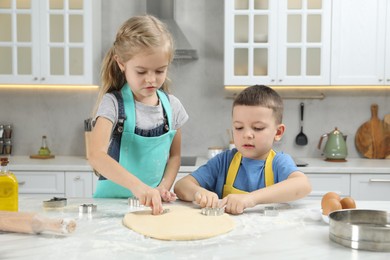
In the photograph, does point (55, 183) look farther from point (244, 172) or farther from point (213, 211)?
point (213, 211)

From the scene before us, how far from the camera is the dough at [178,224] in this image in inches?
46.3

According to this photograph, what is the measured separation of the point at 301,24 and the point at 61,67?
1566 millimetres

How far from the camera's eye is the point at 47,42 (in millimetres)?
3391

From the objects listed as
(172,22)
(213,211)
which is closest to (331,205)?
(213,211)

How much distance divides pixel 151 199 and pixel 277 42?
2.19m

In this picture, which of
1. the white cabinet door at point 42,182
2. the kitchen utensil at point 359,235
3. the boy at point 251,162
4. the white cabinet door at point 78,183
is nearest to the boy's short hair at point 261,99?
the boy at point 251,162

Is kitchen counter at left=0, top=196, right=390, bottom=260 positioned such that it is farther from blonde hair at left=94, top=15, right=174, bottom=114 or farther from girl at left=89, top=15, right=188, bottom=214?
blonde hair at left=94, top=15, right=174, bottom=114

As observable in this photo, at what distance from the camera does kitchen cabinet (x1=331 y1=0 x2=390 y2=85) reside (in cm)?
331

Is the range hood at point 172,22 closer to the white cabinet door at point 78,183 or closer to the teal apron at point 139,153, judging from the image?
the white cabinet door at point 78,183

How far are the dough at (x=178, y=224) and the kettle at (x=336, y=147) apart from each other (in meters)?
2.21

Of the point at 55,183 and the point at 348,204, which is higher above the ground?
the point at 348,204

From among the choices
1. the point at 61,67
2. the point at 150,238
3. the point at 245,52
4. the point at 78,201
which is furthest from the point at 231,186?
the point at 61,67

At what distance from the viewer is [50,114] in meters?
3.79

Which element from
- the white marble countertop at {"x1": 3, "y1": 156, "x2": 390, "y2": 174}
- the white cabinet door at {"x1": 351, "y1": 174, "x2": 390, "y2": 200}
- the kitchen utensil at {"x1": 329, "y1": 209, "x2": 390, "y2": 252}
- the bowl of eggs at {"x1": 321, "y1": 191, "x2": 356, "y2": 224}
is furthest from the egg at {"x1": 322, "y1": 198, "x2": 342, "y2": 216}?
the white cabinet door at {"x1": 351, "y1": 174, "x2": 390, "y2": 200}
